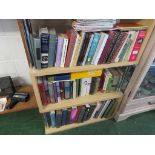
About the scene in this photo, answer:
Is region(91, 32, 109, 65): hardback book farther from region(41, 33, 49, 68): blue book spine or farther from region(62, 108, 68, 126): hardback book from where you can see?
region(62, 108, 68, 126): hardback book

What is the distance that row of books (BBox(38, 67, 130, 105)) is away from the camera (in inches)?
40.0

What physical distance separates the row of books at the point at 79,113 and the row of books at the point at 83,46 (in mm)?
476

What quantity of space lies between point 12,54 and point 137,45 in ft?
3.45

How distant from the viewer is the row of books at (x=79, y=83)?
1.02m

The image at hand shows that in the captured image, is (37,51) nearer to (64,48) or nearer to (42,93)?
(64,48)

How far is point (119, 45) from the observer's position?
938mm

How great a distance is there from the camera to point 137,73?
3.56 ft

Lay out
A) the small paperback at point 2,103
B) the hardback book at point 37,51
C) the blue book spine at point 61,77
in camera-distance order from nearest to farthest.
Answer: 1. the hardback book at point 37,51
2. the blue book spine at point 61,77
3. the small paperback at point 2,103

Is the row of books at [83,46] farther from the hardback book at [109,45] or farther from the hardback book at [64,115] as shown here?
the hardback book at [64,115]

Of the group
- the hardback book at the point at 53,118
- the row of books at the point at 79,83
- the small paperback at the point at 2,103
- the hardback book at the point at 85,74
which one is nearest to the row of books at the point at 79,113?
the hardback book at the point at 53,118

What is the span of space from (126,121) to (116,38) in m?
1.03
